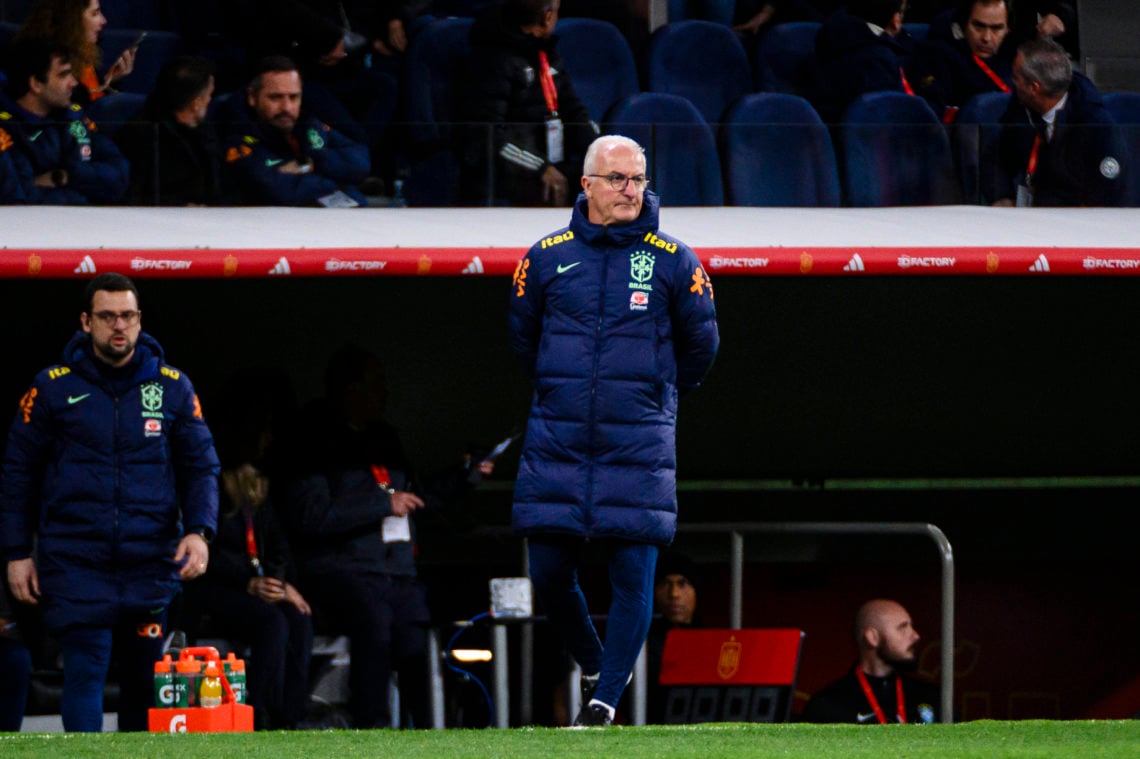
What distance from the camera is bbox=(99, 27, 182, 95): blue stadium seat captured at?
9.02m

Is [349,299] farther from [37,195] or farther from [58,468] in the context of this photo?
[58,468]

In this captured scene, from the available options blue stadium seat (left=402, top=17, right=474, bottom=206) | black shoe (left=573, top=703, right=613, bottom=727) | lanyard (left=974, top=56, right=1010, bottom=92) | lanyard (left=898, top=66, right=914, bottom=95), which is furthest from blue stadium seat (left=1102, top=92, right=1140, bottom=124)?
black shoe (left=573, top=703, right=613, bottom=727)

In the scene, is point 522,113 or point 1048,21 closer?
point 522,113

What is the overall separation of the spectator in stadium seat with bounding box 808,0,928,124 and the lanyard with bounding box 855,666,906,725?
2569 millimetres

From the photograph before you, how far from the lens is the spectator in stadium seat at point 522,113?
749cm

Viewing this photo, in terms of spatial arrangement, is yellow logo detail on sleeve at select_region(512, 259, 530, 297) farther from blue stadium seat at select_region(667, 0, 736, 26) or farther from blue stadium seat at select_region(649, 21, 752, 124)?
blue stadium seat at select_region(667, 0, 736, 26)

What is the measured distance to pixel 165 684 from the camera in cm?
611

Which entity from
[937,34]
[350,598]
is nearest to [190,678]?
[350,598]

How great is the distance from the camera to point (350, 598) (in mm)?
7391

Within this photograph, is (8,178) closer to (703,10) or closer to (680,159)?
(680,159)

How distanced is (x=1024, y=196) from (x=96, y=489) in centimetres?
398

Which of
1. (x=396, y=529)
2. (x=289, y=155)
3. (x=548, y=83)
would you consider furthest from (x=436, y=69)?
(x=396, y=529)

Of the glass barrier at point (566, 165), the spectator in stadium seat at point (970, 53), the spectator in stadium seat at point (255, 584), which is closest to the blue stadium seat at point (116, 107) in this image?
the glass barrier at point (566, 165)

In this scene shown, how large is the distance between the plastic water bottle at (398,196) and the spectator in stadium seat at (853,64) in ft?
7.50
